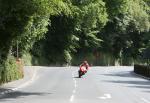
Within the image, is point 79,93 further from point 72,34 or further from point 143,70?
point 72,34

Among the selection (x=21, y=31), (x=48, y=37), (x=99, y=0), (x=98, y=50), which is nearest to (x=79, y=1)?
(x=99, y=0)

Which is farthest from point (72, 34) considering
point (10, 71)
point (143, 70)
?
point (10, 71)

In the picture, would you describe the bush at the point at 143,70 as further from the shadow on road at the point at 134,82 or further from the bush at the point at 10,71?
the bush at the point at 10,71

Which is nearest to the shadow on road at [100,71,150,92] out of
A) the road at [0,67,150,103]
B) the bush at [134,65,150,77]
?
the road at [0,67,150,103]

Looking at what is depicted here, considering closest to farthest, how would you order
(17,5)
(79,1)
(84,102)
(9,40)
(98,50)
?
(84,102)
(17,5)
(79,1)
(9,40)
(98,50)

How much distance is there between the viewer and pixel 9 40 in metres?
36.9

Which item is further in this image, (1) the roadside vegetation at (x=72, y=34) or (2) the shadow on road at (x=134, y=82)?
(2) the shadow on road at (x=134, y=82)

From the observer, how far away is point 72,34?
276ft

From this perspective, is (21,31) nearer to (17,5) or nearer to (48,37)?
(17,5)

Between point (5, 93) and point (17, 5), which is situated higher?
point (17, 5)

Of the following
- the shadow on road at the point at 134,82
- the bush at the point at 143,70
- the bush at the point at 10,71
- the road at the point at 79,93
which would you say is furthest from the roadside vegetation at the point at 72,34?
the shadow on road at the point at 134,82

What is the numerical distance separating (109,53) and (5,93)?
227 ft

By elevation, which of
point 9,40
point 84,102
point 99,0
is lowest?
point 84,102

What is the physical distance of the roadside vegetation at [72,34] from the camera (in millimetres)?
31203
